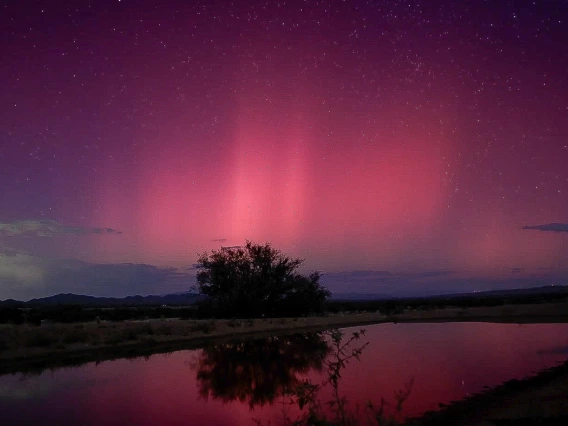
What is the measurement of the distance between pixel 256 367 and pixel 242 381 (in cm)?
311

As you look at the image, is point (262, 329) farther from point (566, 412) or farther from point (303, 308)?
point (566, 412)

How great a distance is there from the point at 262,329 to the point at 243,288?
17.9 meters

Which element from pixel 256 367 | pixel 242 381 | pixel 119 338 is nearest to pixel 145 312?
pixel 119 338

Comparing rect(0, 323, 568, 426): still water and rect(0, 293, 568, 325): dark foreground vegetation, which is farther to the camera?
rect(0, 293, 568, 325): dark foreground vegetation

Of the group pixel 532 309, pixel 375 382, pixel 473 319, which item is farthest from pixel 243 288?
pixel 375 382

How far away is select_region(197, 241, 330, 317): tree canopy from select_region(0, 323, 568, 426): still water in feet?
99.5

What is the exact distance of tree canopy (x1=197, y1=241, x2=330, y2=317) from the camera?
5981 cm

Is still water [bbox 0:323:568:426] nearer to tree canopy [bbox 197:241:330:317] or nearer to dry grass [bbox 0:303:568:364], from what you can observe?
dry grass [bbox 0:303:568:364]

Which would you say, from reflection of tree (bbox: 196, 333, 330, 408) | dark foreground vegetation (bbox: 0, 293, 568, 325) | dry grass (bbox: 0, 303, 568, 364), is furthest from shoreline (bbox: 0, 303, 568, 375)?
dark foreground vegetation (bbox: 0, 293, 568, 325)

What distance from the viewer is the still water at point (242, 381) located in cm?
1384

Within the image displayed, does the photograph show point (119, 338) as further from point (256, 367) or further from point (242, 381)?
point (242, 381)

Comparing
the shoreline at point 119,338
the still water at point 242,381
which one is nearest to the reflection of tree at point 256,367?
the still water at point 242,381

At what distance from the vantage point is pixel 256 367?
21.7 metres

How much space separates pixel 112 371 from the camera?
→ 69.5 ft
